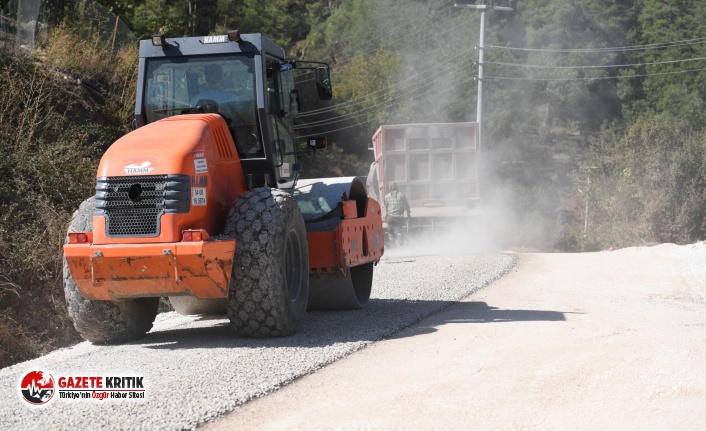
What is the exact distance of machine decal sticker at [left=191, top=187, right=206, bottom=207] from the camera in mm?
8070

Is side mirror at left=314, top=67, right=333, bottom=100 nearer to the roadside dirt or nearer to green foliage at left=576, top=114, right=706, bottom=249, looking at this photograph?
the roadside dirt

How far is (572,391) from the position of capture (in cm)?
614

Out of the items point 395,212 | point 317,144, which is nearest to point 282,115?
point 317,144

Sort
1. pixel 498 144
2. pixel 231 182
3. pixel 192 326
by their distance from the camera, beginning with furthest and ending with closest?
pixel 498 144
pixel 192 326
pixel 231 182

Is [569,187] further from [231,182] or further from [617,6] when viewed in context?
[231,182]

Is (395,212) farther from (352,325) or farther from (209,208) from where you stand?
(209,208)

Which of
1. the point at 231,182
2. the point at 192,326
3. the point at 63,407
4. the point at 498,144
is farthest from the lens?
the point at 498,144

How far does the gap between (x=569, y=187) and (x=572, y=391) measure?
180 feet

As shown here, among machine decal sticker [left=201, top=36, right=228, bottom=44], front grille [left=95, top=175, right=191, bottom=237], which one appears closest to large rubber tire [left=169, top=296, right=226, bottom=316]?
front grille [left=95, top=175, right=191, bottom=237]

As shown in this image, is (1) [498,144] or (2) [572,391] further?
(1) [498,144]

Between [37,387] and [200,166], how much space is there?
8.01 ft

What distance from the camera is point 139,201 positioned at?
8.03 meters

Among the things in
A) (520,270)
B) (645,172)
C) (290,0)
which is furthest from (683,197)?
(290,0)

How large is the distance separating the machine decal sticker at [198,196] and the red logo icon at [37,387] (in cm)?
192
